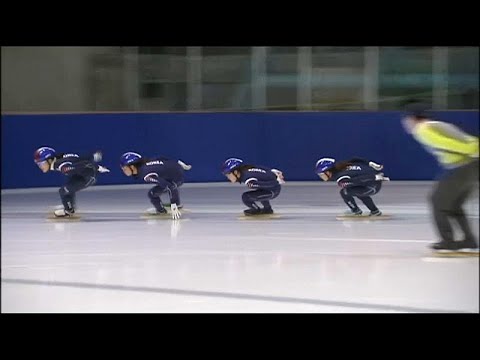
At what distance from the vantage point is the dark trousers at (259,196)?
6.82 m

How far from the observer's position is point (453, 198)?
14.5 feet

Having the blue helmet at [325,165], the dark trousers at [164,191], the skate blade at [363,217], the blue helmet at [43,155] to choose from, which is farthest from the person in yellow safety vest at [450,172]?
the blue helmet at [43,155]

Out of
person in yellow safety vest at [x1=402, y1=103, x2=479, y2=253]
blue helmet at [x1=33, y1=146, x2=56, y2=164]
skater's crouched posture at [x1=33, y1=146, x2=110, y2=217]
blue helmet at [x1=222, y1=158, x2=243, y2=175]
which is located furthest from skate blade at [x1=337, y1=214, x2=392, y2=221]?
blue helmet at [x1=33, y1=146, x2=56, y2=164]

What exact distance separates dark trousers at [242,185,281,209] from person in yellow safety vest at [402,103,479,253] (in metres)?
2.42

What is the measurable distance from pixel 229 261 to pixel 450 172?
1453mm

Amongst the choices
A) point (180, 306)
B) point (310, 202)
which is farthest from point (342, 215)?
point (180, 306)

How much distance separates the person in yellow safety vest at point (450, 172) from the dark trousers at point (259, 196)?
242 cm

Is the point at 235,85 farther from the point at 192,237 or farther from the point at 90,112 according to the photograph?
the point at 192,237

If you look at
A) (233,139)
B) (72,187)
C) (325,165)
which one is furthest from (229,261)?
(233,139)

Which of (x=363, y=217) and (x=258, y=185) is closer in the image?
(x=363, y=217)

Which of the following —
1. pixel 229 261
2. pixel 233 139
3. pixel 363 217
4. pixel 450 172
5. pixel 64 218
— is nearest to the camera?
pixel 450 172

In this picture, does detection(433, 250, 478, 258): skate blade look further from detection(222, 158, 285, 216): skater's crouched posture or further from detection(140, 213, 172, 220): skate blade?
detection(140, 213, 172, 220): skate blade

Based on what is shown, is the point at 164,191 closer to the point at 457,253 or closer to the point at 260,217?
the point at 260,217

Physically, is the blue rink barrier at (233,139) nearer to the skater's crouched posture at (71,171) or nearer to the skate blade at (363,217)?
the skater's crouched posture at (71,171)
